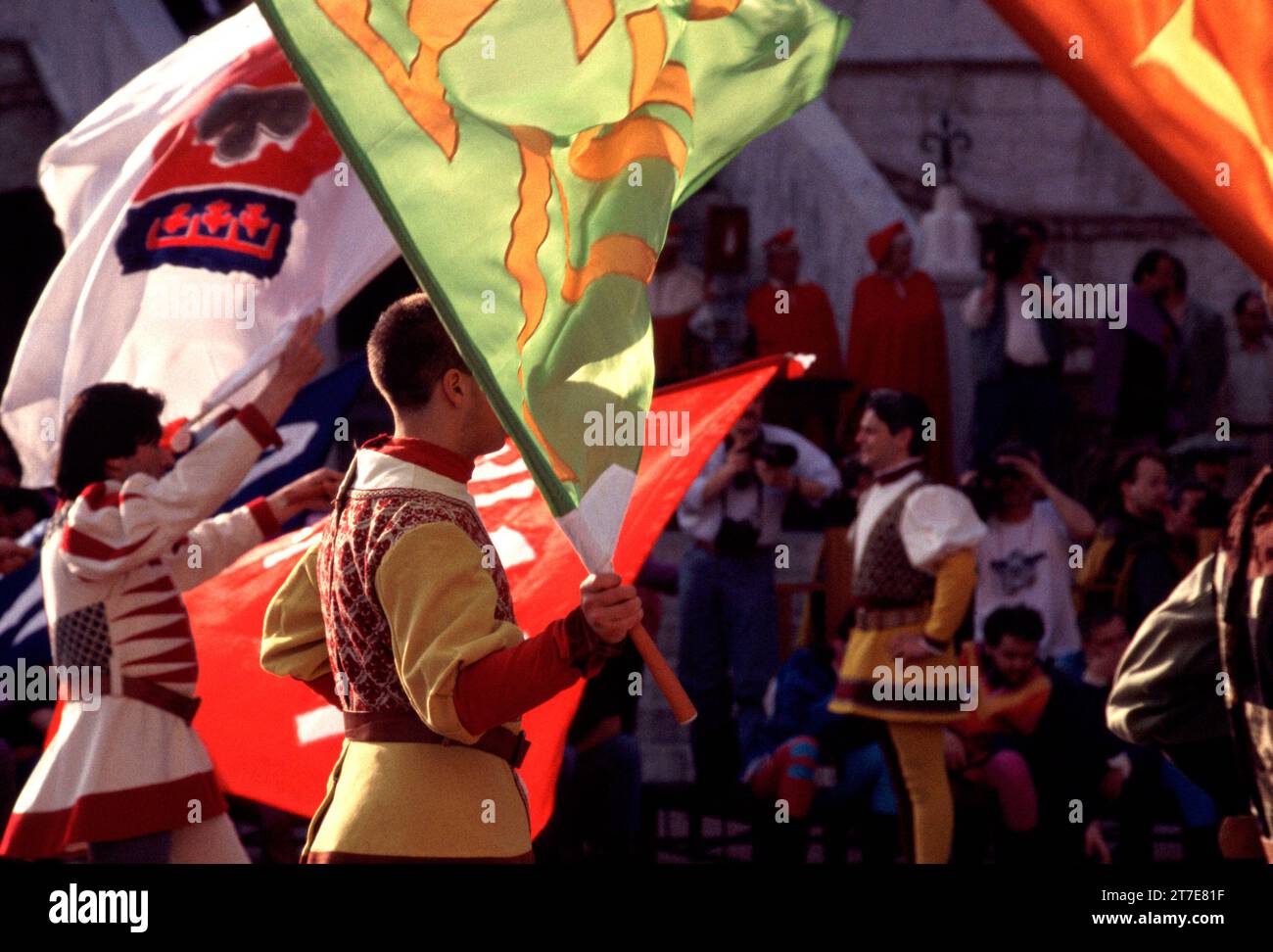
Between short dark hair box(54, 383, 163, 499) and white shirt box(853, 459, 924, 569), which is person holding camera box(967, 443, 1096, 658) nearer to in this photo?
white shirt box(853, 459, 924, 569)

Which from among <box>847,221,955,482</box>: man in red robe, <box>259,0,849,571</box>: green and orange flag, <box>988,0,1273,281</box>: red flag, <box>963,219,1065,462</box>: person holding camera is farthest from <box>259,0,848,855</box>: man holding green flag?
<box>847,221,955,482</box>: man in red robe

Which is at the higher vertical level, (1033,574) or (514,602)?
(514,602)

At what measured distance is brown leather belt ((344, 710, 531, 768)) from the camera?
388 centimetres

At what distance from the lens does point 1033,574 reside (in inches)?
342

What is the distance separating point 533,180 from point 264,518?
203cm

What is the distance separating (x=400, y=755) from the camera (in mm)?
3889

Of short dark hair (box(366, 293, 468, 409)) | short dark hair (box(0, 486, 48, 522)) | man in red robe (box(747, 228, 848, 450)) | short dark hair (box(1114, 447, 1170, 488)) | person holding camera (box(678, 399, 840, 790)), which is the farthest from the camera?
man in red robe (box(747, 228, 848, 450))

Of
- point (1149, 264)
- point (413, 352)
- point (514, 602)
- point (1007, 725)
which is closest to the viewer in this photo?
point (413, 352)

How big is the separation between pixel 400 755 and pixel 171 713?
171cm

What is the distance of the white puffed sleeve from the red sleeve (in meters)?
3.78
